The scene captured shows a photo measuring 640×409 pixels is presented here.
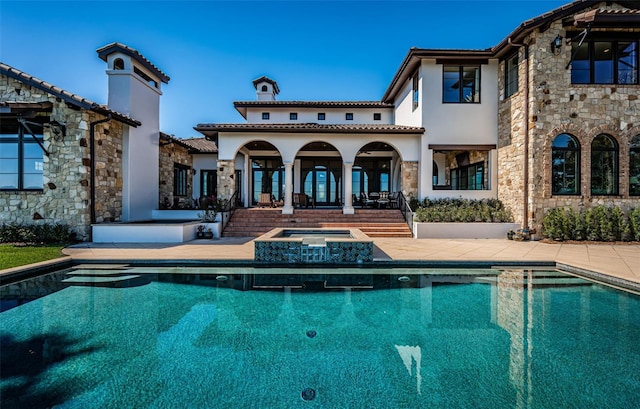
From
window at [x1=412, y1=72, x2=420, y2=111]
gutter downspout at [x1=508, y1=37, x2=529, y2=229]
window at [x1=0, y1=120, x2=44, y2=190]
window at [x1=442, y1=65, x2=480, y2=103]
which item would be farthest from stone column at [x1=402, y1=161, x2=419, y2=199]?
window at [x1=0, y1=120, x2=44, y2=190]

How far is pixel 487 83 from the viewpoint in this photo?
1348cm

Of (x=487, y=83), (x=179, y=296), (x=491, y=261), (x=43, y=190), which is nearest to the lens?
(x=179, y=296)

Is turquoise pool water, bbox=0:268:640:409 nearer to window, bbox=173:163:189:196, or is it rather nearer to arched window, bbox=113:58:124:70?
arched window, bbox=113:58:124:70

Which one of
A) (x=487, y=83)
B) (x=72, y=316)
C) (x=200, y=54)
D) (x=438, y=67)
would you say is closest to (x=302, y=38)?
(x=200, y=54)

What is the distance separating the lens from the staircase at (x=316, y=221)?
1255cm

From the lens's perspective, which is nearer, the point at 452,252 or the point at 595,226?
the point at 452,252

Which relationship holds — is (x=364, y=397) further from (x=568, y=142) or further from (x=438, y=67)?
(x=438, y=67)

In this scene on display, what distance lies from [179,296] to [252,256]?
238 centimetres

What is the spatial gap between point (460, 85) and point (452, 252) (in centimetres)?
867

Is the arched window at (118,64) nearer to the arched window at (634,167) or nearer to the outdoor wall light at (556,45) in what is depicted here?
the outdoor wall light at (556,45)

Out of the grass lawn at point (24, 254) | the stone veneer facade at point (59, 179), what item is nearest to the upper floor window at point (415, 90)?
the stone veneer facade at point (59, 179)

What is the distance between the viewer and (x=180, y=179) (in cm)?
1778

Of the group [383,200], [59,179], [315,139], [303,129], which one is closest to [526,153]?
[383,200]

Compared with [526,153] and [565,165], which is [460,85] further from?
[565,165]
